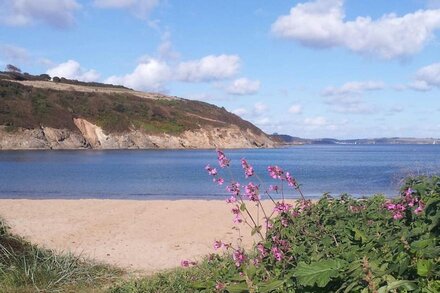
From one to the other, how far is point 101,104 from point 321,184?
3100 inches

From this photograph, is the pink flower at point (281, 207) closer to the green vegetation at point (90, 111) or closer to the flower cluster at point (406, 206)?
the flower cluster at point (406, 206)

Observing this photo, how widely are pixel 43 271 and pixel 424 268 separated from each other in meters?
5.45

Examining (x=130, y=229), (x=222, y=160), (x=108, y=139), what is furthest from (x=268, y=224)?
(x=108, y=139)

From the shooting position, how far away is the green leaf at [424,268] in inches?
91.4

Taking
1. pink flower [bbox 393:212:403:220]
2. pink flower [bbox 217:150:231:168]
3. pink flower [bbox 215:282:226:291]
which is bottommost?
pink flower [bbox 215:282:226:291]

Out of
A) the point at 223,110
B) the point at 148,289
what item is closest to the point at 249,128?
the point at 223,110

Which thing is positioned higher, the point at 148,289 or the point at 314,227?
the point at 314,227

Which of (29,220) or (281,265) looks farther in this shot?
(29,220)

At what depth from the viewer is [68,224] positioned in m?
15.2

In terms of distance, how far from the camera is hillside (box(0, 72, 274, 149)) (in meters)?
90.6

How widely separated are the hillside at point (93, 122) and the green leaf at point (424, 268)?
9048cm

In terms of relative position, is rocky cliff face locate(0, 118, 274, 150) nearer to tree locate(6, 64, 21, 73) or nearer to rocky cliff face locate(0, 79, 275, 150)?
rocky cliff face locate(0, 79, 275, 150)

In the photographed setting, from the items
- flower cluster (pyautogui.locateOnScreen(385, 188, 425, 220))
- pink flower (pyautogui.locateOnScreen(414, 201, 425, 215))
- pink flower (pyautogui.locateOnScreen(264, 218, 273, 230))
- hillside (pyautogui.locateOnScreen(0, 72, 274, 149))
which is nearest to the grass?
pink flower (pyautogui.locateOnScreen(264, 218, 273, 230))

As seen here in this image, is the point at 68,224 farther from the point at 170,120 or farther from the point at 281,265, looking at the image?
the point at 170,120
